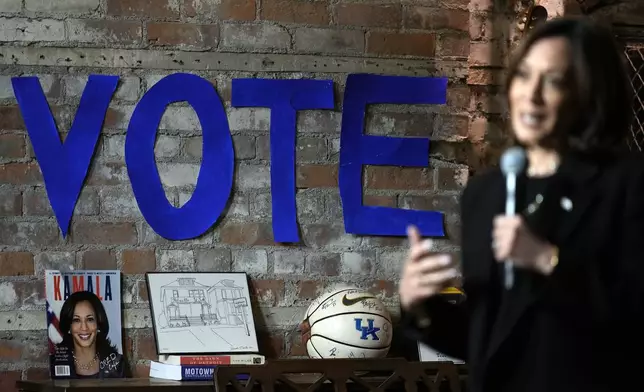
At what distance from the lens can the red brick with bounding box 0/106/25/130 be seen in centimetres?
281

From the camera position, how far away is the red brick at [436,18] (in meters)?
3.04

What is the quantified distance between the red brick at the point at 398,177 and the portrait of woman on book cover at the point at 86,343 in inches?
A: 35.4

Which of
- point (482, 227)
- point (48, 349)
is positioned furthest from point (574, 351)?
point (48, 349)

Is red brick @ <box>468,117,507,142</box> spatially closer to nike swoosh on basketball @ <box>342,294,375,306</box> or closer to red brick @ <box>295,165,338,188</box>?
red brick @ <box>295,165,338,188</box>

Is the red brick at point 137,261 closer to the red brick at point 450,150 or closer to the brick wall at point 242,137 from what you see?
the brick wall at point 242,137

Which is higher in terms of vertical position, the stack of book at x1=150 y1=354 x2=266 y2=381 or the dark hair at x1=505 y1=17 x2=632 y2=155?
the dark hair at x1=505 y1=17 x2=632 y2=155

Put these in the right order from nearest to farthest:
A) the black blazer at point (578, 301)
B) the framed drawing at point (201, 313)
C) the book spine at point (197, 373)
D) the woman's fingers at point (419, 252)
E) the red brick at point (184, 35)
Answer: the black blazer at point (578, 301) < the woman's fingers at point (419, 252) < the book spine at point (197, 373) < the framed drawing at point (201, 313) < the red brick at point (184, 35)

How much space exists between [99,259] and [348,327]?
0.77m

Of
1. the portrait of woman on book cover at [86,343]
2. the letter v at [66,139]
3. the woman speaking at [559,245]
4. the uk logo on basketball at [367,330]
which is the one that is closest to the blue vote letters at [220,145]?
the letter v at [66,139]

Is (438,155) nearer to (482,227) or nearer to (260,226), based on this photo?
(260,226)

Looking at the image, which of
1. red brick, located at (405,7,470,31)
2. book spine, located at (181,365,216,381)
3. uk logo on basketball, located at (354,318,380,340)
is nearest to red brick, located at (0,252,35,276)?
book spine, located at (181,365,216,381)

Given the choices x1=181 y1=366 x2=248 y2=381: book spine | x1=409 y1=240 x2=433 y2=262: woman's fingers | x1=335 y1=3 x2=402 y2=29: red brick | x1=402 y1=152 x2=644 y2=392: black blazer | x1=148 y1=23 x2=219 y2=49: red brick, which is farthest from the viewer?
x1=335 y1=3 x2=402 y2=29: red brick

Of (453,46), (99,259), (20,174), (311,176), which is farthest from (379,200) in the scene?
(20,174)

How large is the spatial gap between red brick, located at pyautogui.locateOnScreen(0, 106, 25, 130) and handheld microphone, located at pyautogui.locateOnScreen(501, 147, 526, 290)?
2.04m
